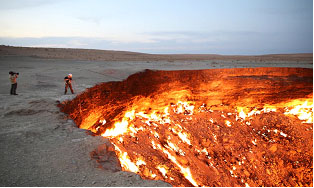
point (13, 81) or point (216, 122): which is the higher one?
point (13, 81)

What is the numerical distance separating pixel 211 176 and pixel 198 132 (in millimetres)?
2567

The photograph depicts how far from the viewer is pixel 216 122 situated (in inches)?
447

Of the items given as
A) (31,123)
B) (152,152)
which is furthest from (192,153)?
(31,123)

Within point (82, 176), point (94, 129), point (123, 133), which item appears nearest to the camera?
point (82, 176)

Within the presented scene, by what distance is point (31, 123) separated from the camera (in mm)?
4539

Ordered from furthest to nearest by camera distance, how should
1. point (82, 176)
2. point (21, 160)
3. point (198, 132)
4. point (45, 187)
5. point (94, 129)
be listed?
1. point (198, 132)
2. point (94, 129)
3. point (21, 160)
4. point (82, 176)
5. point (45, 187)

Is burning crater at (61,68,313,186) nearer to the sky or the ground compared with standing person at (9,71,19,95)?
nearer to the ground

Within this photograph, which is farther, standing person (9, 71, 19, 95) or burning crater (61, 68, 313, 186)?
burning crater (61, 68, 313, 186)

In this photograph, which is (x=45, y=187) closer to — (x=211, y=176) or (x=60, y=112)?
(x=60, y=112)

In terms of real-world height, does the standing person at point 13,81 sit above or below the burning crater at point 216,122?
above

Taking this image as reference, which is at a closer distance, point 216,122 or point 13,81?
point 13,81

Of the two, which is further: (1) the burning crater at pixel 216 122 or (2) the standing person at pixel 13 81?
(1) the burning crater at pixel 216 122

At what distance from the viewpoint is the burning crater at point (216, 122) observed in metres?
8.24

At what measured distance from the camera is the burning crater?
8.24 meters
